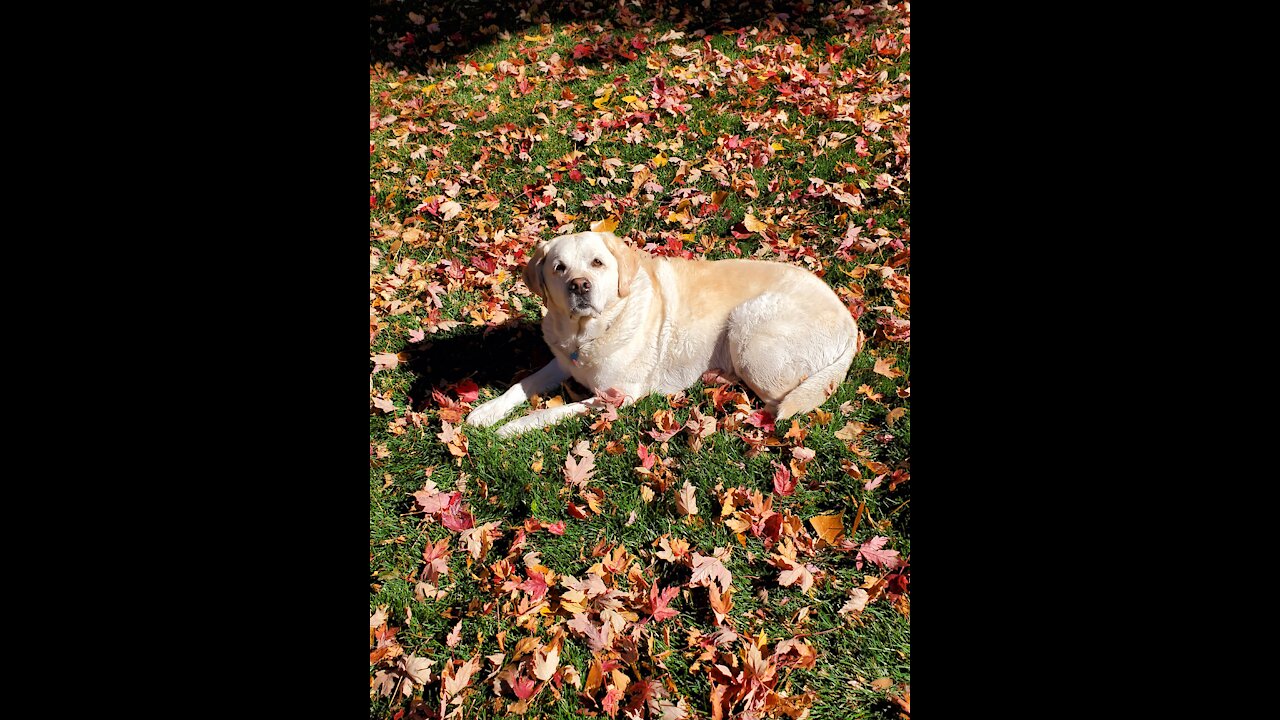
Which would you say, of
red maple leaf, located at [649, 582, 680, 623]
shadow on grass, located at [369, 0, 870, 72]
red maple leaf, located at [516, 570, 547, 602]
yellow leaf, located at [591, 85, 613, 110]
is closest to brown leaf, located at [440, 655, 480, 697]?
red maple leaf, located at [516, 570, 547, 602]

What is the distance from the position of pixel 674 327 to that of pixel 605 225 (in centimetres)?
198

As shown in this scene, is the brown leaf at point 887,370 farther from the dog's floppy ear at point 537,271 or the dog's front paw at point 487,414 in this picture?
the dog's front paw at point 487,414

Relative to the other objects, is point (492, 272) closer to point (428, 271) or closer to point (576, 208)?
point (428, 271)

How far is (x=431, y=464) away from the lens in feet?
13.1

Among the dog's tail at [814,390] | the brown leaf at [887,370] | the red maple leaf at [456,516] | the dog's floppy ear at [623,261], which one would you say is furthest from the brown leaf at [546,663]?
the brown leaf at [887,370]

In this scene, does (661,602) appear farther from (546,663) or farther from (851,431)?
(851,431)

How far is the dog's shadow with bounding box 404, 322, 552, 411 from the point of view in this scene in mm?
4742

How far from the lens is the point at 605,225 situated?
6.00 metres

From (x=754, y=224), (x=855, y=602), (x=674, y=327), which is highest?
(x=674, y=327)

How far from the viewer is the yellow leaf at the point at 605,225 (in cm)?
589

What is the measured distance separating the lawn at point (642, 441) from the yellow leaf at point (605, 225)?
0.06 meters

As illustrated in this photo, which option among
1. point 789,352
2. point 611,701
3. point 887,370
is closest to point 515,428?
point 789,352
